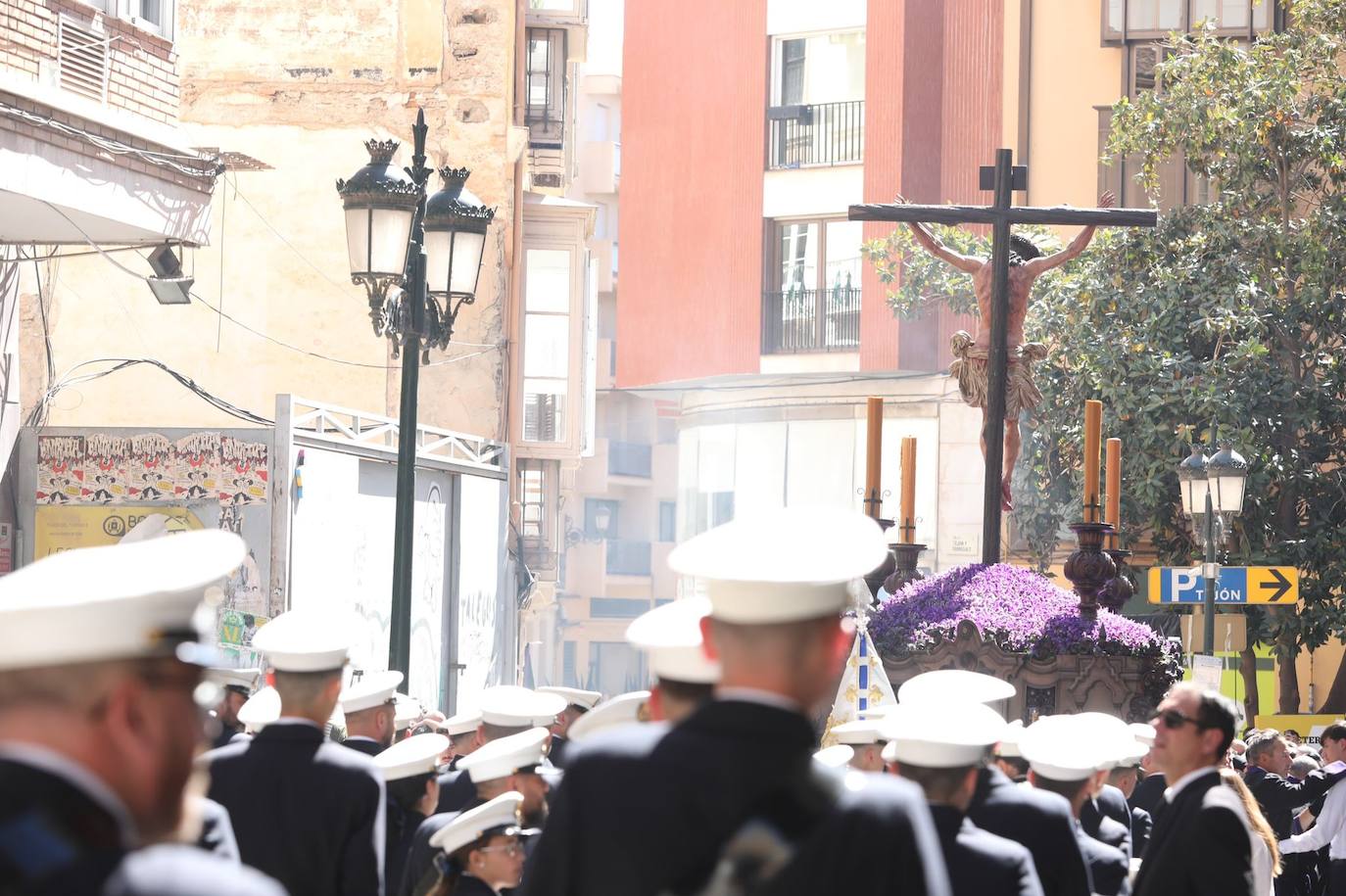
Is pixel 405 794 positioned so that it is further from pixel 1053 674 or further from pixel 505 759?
pixel 1053 674

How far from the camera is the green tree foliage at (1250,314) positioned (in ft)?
85.8

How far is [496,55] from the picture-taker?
99.7 feet

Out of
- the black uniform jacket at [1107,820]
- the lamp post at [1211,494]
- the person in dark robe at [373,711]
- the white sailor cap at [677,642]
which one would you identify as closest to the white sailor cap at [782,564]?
the white sailor cap at [677,642]

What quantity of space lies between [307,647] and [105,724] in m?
3.09

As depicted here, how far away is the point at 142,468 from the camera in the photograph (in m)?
17.3

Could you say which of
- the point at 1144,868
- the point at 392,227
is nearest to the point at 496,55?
the point at 392,227

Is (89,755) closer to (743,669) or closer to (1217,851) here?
(743,669)

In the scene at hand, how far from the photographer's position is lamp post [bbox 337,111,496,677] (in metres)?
11.6

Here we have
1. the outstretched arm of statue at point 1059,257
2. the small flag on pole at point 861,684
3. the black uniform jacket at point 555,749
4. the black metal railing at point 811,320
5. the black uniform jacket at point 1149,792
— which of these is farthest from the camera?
the black metal railing at point 811,320

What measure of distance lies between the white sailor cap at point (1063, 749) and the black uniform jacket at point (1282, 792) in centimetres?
663

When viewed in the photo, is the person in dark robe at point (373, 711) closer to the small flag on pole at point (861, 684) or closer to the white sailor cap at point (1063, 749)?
the white sailor cap at point (1063, 749)

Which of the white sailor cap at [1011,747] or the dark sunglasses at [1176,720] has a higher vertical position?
the dark sunglasses at [1176,720]

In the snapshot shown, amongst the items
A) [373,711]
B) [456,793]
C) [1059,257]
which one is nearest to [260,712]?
[373,711]

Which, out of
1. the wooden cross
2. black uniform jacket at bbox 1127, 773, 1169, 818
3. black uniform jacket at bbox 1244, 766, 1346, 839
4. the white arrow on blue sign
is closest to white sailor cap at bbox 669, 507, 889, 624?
black uniform jacket at bbox 1127, 773, 1169, 818
